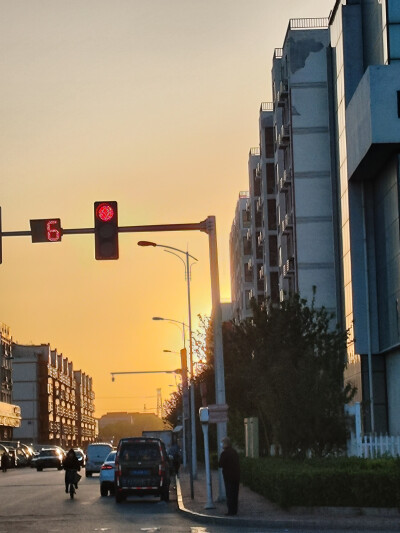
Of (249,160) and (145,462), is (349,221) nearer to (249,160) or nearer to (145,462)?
(145,462)

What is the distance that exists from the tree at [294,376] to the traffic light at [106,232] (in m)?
12.6

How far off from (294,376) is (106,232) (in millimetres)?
13108

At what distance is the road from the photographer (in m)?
23.3

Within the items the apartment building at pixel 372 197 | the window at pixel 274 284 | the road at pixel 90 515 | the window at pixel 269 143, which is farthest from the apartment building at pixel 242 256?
the road at pixel 90 515

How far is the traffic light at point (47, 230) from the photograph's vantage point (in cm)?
2227

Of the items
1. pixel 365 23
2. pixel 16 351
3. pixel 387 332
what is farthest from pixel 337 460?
pixel 16 351

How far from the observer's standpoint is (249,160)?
10138 centimetres

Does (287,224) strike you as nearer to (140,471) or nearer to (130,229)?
(140,471)

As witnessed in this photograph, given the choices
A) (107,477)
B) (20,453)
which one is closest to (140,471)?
(107,477)

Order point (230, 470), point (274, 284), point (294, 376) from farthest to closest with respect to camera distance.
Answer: point (274, 284)
point (294, 376)
point (230, 470)

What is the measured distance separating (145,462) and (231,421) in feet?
58.9

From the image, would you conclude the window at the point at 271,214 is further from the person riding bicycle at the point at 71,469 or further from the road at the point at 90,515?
the person riding bicycle at the point at 71,469

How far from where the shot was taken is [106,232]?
71.4 ft

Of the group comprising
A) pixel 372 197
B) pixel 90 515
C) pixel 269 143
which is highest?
pixel 269 143
